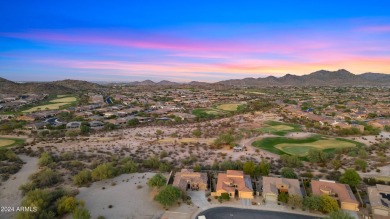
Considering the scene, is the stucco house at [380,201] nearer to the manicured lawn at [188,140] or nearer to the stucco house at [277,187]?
the stucco house at [277,187]

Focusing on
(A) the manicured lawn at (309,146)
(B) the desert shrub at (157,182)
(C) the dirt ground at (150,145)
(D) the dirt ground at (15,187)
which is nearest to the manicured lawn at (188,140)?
(C) the dirt ground at (150,145)

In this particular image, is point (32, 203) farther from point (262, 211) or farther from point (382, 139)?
point (382, 139)

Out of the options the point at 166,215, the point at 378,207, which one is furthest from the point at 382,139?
the point at 166,215

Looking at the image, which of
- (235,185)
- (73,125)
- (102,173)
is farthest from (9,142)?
(235,185)

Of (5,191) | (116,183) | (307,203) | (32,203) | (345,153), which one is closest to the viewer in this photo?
(32,203)

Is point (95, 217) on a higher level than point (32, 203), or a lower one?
lower
